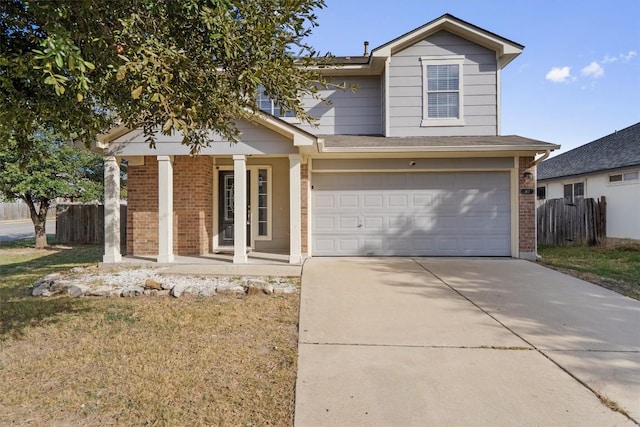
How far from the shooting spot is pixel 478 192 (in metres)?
9.65

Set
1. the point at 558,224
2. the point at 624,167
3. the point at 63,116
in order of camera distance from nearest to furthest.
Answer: the point at 63,116, the point at 624,167, the point at 558,224

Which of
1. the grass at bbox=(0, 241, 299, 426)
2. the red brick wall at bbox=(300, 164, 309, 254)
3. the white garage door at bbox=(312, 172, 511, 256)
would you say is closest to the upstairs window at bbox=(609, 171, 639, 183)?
the white garage door at bbox=(312, 172, 511, 256)

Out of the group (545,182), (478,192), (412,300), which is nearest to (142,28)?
(412,300)

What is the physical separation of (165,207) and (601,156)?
16686 millimetres

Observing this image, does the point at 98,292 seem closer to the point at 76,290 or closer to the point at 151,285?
the point at 76,290

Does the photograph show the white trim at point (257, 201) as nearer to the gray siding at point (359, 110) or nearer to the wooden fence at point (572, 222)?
the gray siding at point (359, 110)

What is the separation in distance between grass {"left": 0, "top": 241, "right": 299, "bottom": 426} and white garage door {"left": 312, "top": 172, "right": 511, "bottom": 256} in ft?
13.6

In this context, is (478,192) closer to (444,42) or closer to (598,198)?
(444,42)

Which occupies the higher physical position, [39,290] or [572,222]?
[572,222]

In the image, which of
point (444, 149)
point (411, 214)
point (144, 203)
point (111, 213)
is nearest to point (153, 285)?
point (111, 213)

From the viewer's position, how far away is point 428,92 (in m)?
10.3

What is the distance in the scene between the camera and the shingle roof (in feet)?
43.1

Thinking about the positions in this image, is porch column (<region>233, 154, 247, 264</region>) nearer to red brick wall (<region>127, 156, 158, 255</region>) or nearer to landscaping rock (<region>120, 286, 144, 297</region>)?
landscaping rock (<region>120, 286, 144, 297</region>)

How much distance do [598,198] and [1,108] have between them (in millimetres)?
16704
